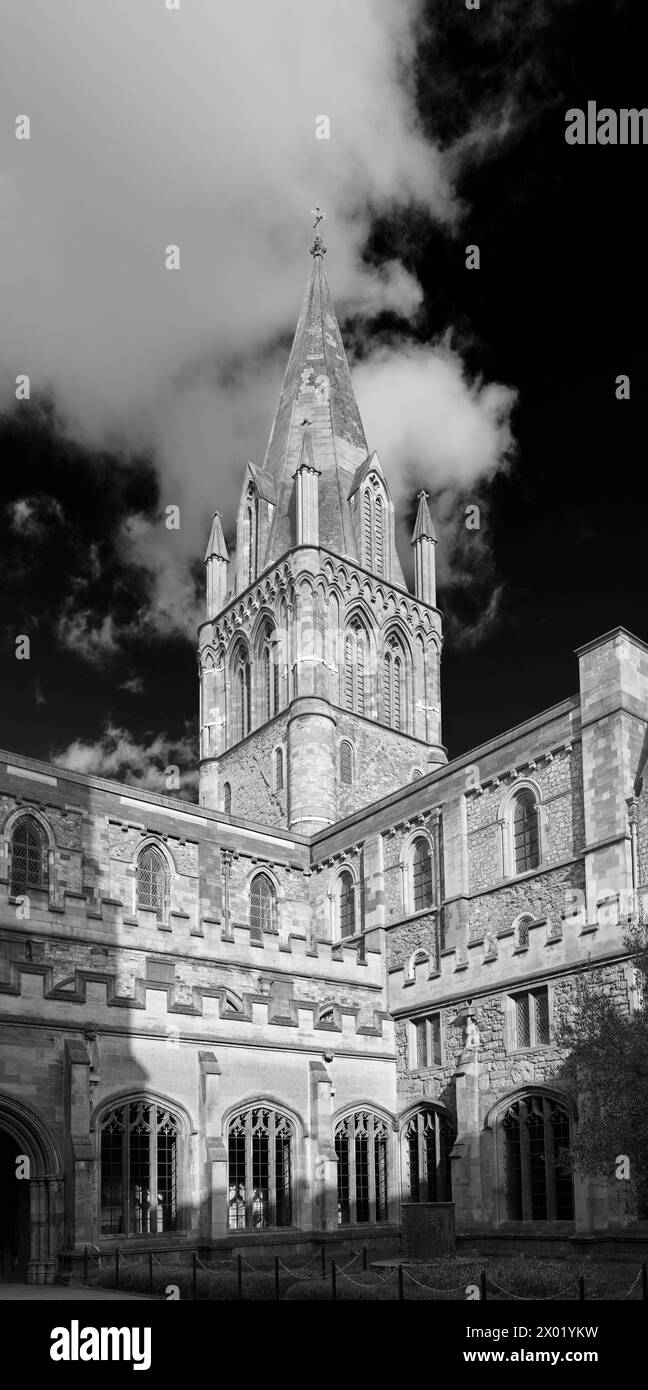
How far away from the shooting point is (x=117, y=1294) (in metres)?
21.1

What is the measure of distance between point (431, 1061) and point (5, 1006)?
12.6m

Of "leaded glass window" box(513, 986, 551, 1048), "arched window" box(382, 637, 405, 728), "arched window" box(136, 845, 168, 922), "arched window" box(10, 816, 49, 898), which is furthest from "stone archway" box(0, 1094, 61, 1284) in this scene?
"arched window" box(382, 637, 405, 728)

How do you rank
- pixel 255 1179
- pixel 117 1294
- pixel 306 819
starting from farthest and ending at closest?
pixel 306 819 < pixel 255 1179 < pixel 117 1294

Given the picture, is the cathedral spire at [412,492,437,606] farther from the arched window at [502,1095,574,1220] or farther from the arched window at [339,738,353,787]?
the arched window at [502,1095,574,1220]

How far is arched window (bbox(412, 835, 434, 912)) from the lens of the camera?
37781 mm

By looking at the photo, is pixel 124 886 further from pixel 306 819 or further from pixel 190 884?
pixel 306 819

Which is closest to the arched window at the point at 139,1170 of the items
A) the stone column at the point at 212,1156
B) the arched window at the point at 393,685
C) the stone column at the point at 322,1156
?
the stone column at the point at 212,1156

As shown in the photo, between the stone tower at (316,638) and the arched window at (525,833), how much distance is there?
17.5 meters

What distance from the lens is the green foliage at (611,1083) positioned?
73.4ft

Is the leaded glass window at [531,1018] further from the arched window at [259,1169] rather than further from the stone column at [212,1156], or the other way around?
the stone column at [212,1156]

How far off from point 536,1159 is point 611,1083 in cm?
776

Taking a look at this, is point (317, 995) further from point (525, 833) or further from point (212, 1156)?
point (212, 1156)

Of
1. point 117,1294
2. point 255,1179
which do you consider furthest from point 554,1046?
point 117,1294

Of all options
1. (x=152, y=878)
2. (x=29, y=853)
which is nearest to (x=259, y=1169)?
(x=29, y=853)
